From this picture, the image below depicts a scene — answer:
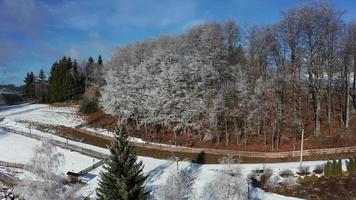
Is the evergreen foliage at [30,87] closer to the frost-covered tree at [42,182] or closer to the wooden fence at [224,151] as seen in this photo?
the wooden fence at [224,151]

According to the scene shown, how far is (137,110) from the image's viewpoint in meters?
46.8

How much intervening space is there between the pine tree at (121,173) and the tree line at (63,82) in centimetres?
4942

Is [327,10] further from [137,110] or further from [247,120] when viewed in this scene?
[137,110]

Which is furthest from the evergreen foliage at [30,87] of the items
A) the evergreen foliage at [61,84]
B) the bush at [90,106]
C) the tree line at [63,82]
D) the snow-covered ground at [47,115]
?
the bush at [90,106]

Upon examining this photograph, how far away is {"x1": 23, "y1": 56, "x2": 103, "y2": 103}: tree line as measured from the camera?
75.2m

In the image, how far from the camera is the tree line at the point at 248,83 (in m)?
38.8

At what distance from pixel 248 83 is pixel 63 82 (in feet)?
151

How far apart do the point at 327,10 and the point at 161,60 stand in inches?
816

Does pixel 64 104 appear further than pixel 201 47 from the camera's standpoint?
Yes

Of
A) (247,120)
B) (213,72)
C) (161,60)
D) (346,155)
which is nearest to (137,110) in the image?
(161,60)

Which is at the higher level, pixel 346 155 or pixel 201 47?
pixel 201 47

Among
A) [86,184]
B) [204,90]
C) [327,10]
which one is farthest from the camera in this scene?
[204,90]

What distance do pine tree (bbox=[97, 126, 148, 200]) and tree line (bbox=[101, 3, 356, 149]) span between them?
68.7ft

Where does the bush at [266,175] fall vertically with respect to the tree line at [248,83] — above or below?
below
